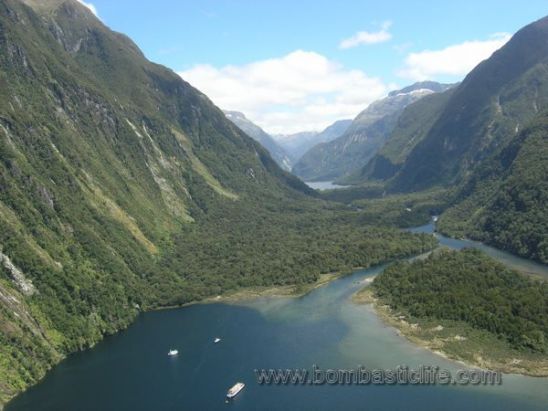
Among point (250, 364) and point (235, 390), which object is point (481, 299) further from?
point (235, 390)

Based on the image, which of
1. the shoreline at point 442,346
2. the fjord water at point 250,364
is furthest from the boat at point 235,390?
the shoreline at point 442,346

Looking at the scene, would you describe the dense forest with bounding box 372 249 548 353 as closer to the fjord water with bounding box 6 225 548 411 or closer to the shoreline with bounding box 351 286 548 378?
the shoreline with bounding box 351 286 548 378

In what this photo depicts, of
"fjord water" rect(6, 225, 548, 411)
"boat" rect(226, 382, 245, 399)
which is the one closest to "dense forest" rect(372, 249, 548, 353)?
"fjord water" rect(6, 225, 548, 411)

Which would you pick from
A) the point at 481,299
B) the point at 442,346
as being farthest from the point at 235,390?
the point at 481,299

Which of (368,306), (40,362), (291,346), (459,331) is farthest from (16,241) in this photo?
(459,331)

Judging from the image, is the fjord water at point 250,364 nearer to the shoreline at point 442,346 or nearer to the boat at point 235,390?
the boat at point 235,390
